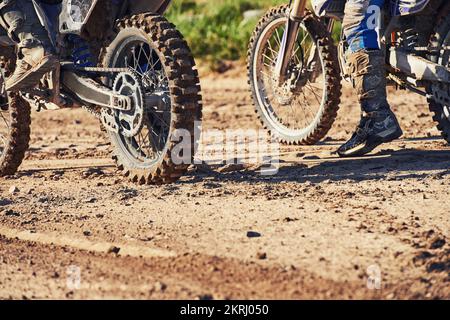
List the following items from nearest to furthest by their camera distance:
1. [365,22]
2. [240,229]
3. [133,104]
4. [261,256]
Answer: [261,256] → [240,229] → [133,104] → [365,22]

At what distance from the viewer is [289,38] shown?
25.6 feet

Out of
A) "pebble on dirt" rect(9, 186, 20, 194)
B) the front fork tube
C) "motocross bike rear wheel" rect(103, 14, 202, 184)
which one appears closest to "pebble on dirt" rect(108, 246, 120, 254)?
"motocross bike rear wheel" rect(103, 14, 202, 184)

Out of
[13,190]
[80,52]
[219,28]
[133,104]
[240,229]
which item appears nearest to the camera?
[240,229]

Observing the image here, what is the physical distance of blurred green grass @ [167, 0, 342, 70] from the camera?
13.2m

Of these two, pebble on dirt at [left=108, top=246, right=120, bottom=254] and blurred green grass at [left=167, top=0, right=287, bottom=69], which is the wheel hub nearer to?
pebble on dirt at [left=108, top=246, right=120, bottom=254]

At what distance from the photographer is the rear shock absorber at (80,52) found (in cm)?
706

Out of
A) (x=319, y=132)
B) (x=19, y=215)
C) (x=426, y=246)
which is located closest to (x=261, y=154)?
(x=319, y=132)

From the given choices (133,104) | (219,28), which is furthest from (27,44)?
(219,28)

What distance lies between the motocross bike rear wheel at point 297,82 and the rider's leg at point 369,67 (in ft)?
2.08

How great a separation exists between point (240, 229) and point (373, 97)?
1.83 metres

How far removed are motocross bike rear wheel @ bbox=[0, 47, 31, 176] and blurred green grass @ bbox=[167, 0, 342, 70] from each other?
5578 millimetres

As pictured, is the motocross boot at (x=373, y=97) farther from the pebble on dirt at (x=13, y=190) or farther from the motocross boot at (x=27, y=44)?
the pebble on dirt at (x=13, y=190)

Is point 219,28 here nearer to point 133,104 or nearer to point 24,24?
point 24,24

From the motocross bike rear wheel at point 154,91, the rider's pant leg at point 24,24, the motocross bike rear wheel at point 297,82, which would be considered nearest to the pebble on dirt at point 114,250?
the motocross bike rear wheel at point 154,91
